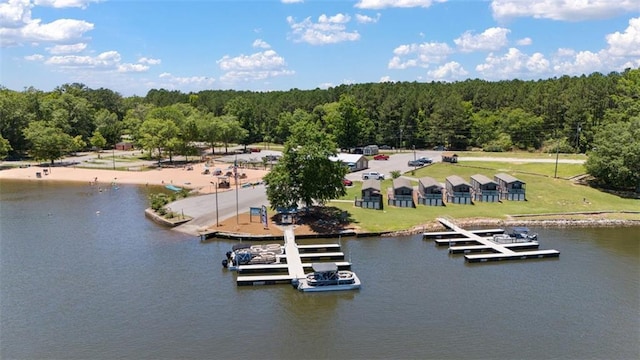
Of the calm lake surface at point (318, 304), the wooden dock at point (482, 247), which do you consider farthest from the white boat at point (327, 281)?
the wooden dock at point (482, 247)

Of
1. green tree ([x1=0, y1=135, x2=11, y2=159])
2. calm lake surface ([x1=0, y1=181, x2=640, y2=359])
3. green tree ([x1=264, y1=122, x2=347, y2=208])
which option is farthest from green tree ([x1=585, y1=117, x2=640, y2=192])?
green tree ([x1=0, y1=135, x2=11, y2=159])

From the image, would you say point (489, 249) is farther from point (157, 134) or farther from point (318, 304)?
point (157, 134)

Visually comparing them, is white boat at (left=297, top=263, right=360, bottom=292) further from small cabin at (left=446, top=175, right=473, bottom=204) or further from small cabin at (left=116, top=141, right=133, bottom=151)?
small cabin at (left=116, top=141, right=133, bottom=151)

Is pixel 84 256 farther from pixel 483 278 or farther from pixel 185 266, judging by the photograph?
pixel 483 278

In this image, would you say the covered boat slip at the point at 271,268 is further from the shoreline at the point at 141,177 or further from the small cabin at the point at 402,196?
the shoreline at the point at 141,177

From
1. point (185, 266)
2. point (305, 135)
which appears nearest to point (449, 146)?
point (305, 135)

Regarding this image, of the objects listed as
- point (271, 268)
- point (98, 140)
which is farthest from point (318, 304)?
point (98, 140)
